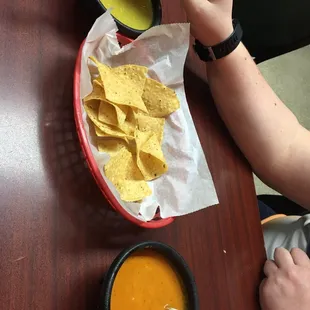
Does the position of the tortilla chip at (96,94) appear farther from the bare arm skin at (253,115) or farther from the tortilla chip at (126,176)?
the bare arm skin at (253,115)

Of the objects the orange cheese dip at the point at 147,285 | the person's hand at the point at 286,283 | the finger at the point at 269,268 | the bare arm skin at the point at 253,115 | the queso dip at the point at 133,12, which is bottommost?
the person's hand at the point at 286,283

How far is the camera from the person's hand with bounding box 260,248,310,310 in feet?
2.37

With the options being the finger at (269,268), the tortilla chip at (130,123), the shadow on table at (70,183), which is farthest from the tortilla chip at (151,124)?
the finger at (269,268)

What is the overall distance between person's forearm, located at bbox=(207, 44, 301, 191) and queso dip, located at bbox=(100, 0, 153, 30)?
5.6 inches

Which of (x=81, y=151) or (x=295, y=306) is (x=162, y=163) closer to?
(x=81, y=151)

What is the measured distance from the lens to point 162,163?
2.13 ft

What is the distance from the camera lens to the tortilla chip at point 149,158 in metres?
0.64

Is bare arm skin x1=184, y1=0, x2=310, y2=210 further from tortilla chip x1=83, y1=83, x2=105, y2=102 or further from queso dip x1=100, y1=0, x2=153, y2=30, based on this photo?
tortilla chip x1=83, y1=83, x2=105, y2=102

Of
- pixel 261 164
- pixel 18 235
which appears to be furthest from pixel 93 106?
pixel 261 164

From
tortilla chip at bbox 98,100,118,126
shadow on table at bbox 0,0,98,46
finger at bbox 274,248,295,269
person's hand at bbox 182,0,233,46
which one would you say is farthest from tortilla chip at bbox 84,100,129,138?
finger at bbox 274,248,295,269

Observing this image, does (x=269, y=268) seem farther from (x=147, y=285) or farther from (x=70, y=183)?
(x=70, y=183)

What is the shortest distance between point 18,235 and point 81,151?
0.44 ft

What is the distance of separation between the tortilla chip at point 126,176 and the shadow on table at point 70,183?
1.0 inches

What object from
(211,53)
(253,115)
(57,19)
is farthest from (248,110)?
(57,19)
